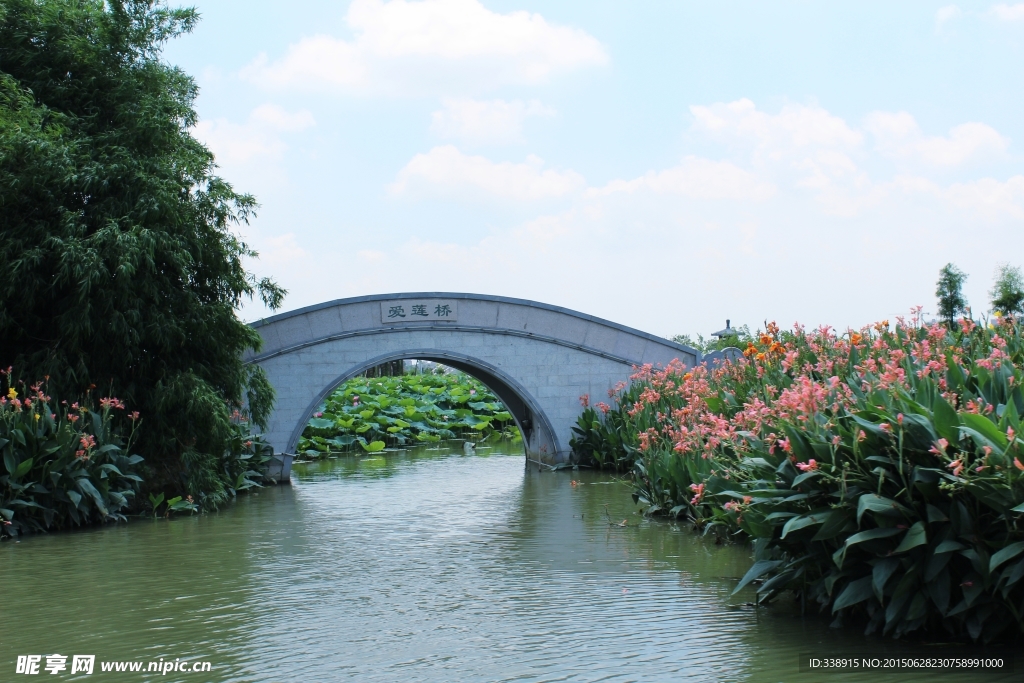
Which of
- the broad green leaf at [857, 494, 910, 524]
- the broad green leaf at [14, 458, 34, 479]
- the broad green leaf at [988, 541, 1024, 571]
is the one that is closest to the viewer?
the broad green leaf at [988, 541, 1024, 571]

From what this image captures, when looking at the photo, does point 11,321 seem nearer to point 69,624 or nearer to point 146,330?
point 146,330

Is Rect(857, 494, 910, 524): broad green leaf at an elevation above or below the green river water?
above

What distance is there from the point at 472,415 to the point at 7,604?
17732 mm

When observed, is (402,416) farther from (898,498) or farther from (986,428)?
(986,428)

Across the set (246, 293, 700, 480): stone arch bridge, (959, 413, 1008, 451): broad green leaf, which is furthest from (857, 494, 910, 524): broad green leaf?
(246, 293, 700, 480): stone arch bridge

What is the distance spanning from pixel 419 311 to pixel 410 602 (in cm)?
902

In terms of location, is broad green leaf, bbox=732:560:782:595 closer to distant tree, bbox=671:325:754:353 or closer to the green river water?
the green river water

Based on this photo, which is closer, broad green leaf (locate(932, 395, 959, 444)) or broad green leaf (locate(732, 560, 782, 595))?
broad green leaf (locate(932, 395, 959, 444))

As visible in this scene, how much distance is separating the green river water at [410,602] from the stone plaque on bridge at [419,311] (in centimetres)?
470

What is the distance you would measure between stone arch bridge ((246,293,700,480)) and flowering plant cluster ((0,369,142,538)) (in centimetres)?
447

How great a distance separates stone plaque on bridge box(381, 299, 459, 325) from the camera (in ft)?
48.2

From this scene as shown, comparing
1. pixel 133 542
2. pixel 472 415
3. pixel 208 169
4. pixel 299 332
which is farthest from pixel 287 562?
pixel 472 415

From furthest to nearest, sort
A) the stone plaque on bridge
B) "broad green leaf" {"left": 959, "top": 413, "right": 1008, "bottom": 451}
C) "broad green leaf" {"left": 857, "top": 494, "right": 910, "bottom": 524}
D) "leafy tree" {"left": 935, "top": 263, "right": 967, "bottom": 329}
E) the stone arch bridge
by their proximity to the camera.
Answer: "leafy tree" {"left": 935, "top": 263, "right": 967, "bottom": 329} → the stone plaque on bridge → the stone arch bridge → "broad green leaf" {"left": 857, "top": 494, "right": 910, "bottom": 524} → "broad green leaf" {"left": 959, "top": 413, "right": 1008, "bottom": 451}

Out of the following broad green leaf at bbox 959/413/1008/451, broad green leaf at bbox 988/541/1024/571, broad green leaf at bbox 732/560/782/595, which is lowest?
broad green leaf at bbox 732/560/782/595
